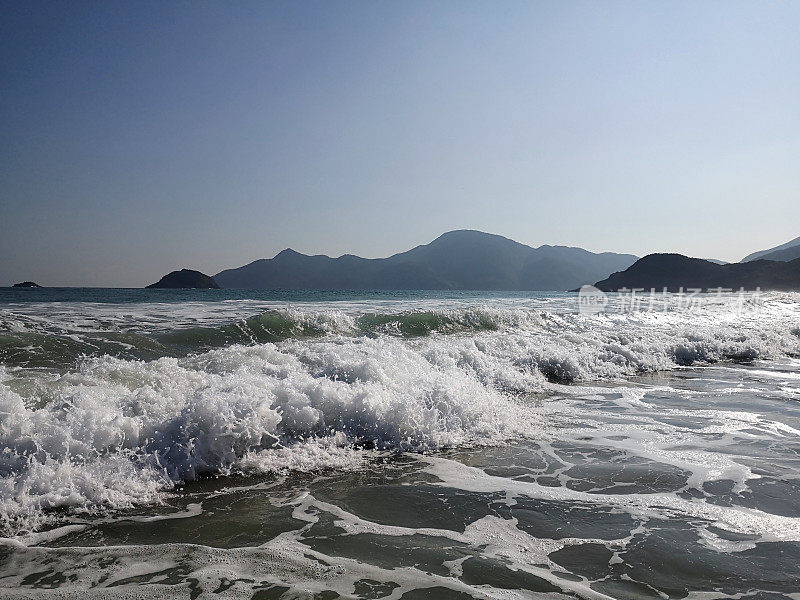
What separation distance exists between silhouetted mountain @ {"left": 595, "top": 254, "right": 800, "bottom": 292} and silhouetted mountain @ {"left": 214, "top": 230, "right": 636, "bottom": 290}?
4096cm

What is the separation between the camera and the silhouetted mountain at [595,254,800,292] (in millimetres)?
79438

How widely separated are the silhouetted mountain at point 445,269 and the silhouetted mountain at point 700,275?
41.0m

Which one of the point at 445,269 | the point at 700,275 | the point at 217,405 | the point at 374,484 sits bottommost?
the point at 374,484

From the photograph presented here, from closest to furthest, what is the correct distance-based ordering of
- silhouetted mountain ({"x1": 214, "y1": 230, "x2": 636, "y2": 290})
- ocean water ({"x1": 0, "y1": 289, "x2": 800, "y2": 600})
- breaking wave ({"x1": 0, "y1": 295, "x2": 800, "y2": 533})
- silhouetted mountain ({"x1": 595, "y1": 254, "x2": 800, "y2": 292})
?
ocean water ({"x1": 0, "y1": 289, "x2": 800, "y2": 600}) < breaking wave ({"x1": 0, "y1": 295, "x2": 800, "y2": 533}) < silhouetted mountain ({"x1": 595, "y1": 254, "x2": 800, "y2": 292}) < silhouetted mountain ({"x1": 214, "y1": 230, "x2": 636, "y2": 290})

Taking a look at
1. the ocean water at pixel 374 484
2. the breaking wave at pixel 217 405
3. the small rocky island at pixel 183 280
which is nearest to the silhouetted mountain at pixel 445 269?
the small rocky island at pixel 183 280

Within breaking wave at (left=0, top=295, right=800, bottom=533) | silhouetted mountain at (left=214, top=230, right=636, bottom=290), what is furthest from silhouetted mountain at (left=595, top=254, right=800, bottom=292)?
breaking wave at (left=0, top=295, right=800, bottom=533)

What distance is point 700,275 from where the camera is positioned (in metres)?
90.0

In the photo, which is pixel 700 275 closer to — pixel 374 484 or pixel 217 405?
pixel 374 484

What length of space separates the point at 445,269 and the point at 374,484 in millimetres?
155792

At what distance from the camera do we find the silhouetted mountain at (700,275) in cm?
7944

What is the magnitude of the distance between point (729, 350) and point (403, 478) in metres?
16.0

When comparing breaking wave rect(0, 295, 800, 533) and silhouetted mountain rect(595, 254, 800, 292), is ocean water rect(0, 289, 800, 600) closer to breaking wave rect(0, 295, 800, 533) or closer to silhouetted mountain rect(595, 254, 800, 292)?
breaking wave rect(0, 295, 800, 533)

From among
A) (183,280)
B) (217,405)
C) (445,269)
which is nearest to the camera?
(217,405)

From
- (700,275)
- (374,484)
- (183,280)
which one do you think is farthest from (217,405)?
(700,275)
